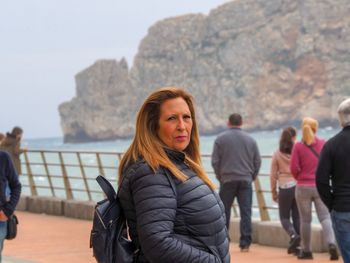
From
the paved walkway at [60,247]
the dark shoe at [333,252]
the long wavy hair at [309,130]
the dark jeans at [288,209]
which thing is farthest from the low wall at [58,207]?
the long wavy hair at [309,130]

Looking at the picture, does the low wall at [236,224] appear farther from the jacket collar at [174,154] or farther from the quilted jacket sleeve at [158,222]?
the quilted jacket sleeve at [158,222]

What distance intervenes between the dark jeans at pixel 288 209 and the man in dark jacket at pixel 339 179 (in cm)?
503

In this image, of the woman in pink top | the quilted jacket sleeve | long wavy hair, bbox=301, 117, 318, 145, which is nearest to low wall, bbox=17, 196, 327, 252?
the woman in pink top

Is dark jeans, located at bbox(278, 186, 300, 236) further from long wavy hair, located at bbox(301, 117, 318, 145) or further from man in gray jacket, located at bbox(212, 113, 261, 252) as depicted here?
long wavy hair, located at bbox(301, 117, 318, 145)

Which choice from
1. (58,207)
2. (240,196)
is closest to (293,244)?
(240,196)

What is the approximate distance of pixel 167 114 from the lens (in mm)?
4402

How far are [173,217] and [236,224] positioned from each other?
33.9 feet

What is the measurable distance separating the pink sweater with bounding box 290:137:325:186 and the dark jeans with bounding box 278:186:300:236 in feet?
3.22

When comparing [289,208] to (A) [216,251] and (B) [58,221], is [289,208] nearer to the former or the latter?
(B) [58,221]

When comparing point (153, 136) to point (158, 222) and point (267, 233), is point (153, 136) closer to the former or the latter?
point (158, 222)

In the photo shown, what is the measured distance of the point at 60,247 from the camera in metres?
13.9

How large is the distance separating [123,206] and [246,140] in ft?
27.2

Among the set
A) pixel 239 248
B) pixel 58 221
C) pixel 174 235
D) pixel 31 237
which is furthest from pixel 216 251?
pixel 58 221

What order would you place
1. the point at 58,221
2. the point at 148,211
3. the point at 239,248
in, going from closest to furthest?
the point at 148,211 < the point at 239,248 < the point at 58,221
